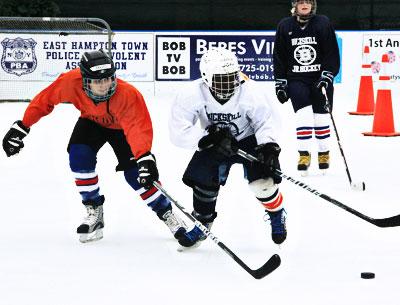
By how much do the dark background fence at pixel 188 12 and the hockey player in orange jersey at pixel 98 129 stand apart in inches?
332

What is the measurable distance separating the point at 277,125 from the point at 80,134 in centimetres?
88

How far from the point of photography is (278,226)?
3984 mm

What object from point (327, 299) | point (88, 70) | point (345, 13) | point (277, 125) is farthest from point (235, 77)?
point (345, 13)

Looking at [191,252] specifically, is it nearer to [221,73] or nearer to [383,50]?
[221,73]

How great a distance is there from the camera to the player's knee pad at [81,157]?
412 centimetres

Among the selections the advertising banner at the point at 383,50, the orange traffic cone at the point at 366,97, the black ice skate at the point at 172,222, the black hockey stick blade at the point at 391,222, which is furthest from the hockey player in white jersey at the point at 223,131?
the advertising banner at the point at 383,50

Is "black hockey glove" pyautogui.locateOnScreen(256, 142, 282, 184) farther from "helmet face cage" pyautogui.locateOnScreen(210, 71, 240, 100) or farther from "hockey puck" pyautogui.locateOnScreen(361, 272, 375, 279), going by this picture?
"hockey puck" pyautogui.locateOnScreen(361, 272, 375, 279)

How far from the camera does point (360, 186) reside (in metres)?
5.45

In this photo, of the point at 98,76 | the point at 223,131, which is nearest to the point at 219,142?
the point at 223,131

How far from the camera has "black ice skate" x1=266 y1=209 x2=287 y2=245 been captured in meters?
3.96

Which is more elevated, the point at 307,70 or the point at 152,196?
the point at 307,70

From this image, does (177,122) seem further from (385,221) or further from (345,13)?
(345,13)

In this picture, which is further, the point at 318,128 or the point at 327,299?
the point at 318,128

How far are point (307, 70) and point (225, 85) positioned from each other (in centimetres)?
243
